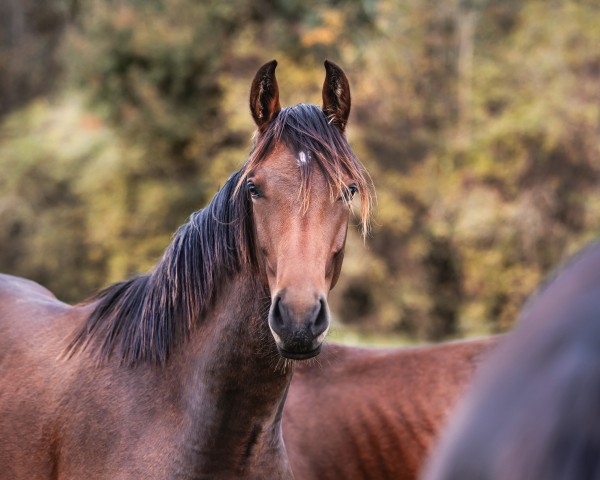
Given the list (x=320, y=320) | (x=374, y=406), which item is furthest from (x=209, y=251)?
(x=374, y=406)

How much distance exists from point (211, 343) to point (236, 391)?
0.66 ft

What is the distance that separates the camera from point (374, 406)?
14.3ft

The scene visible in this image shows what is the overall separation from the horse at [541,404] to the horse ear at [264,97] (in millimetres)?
2323

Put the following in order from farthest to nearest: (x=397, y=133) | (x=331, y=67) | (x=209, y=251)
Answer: (x=397, y=133)
(x=331, y=67)
(x=209, y=251)

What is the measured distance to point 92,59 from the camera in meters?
18.0

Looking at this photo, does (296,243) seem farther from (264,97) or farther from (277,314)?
(264,97)

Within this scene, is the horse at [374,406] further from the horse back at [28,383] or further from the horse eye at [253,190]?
the horse eye at [253,190]

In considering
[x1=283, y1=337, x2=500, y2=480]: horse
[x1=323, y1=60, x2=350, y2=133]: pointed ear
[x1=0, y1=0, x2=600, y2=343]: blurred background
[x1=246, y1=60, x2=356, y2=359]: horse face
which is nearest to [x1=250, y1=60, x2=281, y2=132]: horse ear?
[x1=246, y1=60, x2=356, y2=359]: horse face

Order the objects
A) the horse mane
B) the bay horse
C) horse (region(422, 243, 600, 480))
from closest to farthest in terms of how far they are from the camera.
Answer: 1. horse (region(422, 243, 600, 480))
2. the bay horse
3. the horse mane

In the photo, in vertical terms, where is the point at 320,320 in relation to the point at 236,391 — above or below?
above

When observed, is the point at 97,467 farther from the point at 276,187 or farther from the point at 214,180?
the point at 214,180

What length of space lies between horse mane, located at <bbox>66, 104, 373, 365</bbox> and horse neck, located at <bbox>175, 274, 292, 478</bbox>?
13 centimetres

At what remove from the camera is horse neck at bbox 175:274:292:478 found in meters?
2.88

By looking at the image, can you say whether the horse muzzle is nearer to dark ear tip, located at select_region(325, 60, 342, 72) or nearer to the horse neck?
the horse neck
